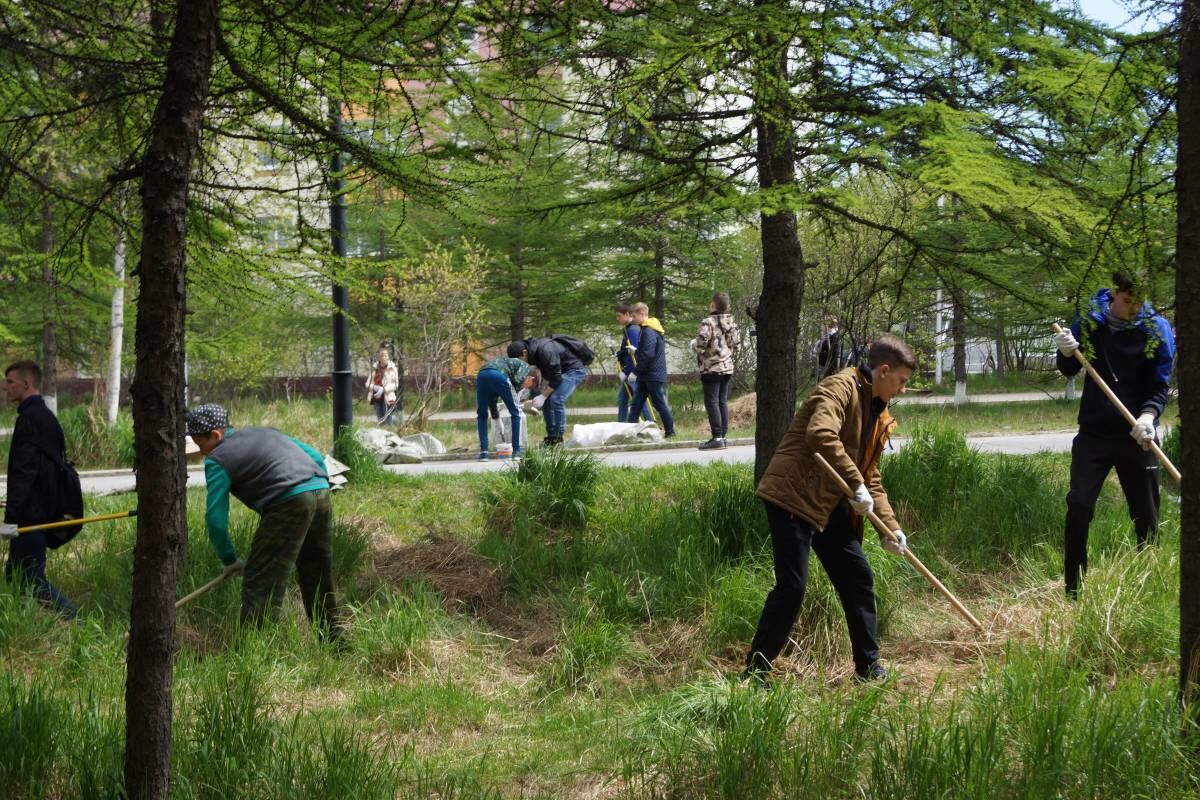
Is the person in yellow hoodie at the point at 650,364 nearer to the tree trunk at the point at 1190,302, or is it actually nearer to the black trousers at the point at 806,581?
the black trousers at the point at 806,581

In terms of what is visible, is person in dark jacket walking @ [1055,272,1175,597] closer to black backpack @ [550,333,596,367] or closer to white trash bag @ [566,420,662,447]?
black backpack @ [550,333,596,367]

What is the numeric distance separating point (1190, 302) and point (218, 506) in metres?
4.52

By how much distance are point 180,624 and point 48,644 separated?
0.72m

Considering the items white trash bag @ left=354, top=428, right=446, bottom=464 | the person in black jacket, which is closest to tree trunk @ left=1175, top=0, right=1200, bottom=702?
the person in black jacket

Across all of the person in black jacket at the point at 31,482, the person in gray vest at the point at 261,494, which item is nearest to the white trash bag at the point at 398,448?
the person in black jacket at the point at 31,482

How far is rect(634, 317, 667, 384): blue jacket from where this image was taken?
48.3 ft

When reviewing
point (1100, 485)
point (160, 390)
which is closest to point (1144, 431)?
point (1100, 485)

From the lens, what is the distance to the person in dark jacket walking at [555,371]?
1405cm

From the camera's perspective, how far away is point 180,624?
260 inches

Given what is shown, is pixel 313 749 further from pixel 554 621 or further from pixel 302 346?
pixel 302 346

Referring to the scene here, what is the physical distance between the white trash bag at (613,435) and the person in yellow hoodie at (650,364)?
35 centimetres

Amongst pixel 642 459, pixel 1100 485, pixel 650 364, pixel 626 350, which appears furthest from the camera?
pixel 626 350

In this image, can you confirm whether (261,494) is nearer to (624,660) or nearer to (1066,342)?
(624,660)

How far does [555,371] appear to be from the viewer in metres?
14.1
